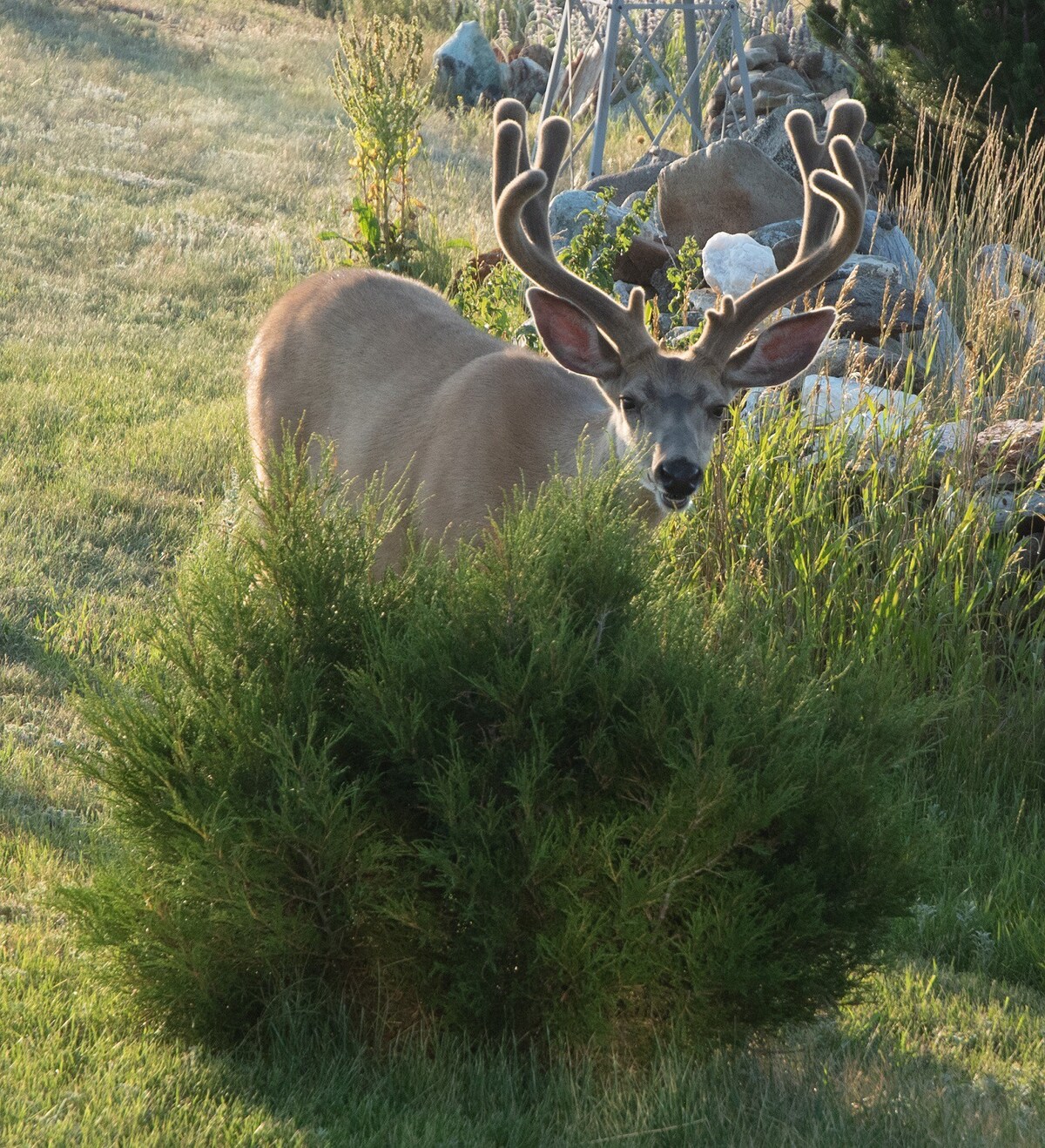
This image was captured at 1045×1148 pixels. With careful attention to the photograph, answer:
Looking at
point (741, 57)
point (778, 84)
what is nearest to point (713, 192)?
point (741, 57)

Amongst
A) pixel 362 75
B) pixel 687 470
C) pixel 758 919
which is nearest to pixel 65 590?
pixel 687 470

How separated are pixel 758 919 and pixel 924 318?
5.52 meters

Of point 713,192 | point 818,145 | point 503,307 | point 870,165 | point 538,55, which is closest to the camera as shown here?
point 818,145

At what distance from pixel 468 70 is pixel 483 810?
63.4 feet

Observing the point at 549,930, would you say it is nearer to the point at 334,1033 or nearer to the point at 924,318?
the point at 334,1033

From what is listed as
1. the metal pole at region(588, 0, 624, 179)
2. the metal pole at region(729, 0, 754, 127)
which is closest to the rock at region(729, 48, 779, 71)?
the metal pole at region(729, 0, 754, 127)

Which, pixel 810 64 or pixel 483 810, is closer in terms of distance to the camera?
pixel 483 810

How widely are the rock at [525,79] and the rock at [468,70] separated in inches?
4.8

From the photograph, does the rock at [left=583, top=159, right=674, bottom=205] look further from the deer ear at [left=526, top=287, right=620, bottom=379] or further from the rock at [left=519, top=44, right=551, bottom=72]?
the rock at [left=519, top=44, right=551, bottom=72]

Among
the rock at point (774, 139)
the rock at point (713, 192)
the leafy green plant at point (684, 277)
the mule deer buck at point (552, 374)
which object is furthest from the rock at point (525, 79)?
the mule deer buck at point (552, 374)

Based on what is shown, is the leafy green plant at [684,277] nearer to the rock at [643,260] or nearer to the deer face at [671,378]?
the rock at [643,260]

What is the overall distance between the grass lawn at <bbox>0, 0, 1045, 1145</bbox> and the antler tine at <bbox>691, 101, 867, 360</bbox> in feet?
5.22

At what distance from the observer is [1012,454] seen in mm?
6121

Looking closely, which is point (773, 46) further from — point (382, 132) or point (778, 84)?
point (382, 132)
